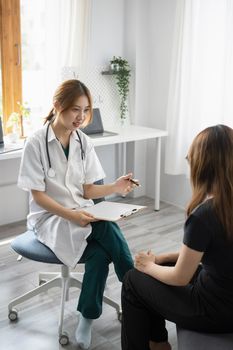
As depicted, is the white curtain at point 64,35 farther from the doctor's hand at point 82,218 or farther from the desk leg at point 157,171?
A: the doctor's hand at point 82,218

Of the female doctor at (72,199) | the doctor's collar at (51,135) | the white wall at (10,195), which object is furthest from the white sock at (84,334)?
the white wall at (10,195)

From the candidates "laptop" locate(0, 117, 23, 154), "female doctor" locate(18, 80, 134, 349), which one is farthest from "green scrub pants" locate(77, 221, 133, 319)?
"laptop" locate(0, 117, 23, 154)

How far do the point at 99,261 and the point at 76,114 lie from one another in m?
0.67

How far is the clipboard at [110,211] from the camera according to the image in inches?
78.0

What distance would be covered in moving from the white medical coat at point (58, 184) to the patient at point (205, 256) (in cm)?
49

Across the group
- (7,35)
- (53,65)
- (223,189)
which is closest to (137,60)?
(53,65)

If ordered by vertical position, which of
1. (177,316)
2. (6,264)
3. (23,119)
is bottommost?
(6,264)

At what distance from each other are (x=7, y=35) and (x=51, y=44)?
329mm

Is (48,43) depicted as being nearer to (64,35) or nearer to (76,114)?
(64,35)

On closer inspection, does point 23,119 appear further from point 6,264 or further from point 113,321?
point 113,321

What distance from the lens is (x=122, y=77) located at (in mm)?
3746

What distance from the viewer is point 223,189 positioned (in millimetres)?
1396

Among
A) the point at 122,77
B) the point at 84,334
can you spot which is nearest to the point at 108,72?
the point at 122,77

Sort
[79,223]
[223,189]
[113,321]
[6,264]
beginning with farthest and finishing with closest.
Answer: [6,264] → [113,321] → [79,223] → [223,189]
